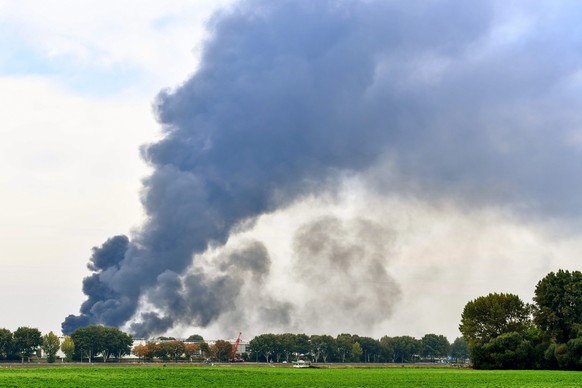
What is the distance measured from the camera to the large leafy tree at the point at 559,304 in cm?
14475

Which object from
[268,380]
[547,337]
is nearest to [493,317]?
A: [547,337]

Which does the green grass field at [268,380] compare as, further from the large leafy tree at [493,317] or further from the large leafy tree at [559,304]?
the large leafy tree at [493,317]

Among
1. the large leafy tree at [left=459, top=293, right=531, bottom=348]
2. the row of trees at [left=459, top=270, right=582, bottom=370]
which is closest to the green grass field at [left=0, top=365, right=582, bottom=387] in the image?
the row of trees at [left=459, top=270, right=582, bottom=370]

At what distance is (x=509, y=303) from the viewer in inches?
6403

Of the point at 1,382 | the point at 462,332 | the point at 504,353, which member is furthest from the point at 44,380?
the point at 462,332

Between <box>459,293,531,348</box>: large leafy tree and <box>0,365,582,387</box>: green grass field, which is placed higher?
<box>459,293,531,348</box>: large leafy tree

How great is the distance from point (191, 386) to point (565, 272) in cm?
9356

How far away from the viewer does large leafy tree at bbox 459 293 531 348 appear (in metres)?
161

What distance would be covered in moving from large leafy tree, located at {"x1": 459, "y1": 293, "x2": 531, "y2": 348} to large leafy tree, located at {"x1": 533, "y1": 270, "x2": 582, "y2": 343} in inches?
436

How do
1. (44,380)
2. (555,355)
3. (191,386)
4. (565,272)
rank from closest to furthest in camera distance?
1. (191,386)
2. (44,380)
3. (555,355)
4. (565,272)

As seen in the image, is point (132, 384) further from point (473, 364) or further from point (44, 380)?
point (473, 364)

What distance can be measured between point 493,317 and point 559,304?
17.7 metres

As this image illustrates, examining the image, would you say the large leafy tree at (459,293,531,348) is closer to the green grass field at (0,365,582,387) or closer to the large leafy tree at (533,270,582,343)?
the large leafy tree at (533,270,582,343)

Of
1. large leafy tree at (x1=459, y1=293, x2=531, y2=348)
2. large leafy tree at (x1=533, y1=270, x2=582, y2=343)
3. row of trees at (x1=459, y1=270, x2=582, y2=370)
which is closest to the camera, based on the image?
row of trees at (x1=459, y1=270, x2=582, y2=370)
